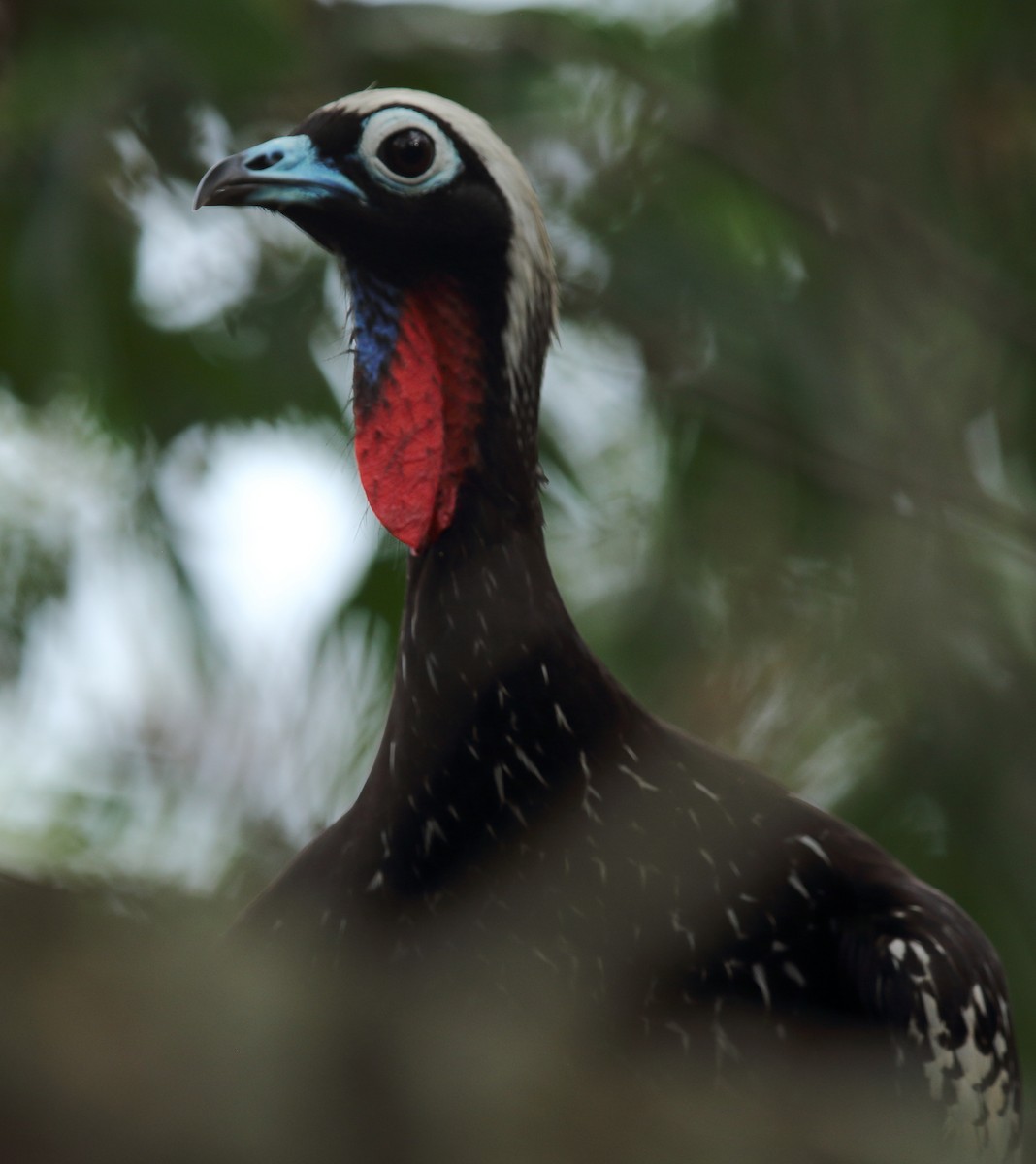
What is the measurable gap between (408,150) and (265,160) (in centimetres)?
25

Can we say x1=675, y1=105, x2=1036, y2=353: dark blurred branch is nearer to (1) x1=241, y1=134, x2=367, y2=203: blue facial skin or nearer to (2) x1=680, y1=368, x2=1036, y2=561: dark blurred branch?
(2) x1=680, y1=368, x2=1036, y2=561: dark blurred branch

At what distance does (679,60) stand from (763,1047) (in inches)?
163

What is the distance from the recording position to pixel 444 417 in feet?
9.23

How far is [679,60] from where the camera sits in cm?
584

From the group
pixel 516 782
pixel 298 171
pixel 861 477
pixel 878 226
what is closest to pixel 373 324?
pixel 298 171

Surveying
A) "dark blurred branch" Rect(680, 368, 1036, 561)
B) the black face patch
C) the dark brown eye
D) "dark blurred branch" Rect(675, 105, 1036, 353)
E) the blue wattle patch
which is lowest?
"dark blurred branch" Rect(680, 368, 1036, 561)

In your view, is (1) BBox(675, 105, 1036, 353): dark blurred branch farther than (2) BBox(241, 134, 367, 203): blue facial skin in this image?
Yes

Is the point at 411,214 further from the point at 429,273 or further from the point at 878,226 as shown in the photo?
the point at 878,226

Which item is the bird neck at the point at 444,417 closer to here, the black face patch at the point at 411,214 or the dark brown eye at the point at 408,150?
the black face patch at the point at 411,214

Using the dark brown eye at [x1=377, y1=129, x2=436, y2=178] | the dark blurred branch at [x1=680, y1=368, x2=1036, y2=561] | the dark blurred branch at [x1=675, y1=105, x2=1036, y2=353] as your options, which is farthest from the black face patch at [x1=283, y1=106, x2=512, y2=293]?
the dark blurred branch at [x1=675, y1=105, x2=1036, y2=353]

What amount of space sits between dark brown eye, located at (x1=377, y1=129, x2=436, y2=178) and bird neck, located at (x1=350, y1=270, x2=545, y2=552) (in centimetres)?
19

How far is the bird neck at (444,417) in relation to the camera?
2.79 metres

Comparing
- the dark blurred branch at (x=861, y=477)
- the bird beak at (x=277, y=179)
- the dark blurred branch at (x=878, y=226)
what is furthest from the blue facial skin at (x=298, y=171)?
the dark blurred branch at (x=878, y=226)

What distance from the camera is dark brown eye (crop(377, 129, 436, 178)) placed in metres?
2.86
